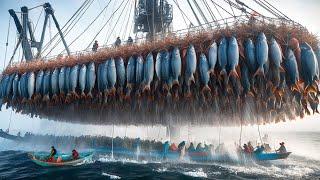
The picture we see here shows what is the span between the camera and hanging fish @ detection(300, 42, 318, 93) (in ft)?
41.9

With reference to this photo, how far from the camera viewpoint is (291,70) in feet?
42.9

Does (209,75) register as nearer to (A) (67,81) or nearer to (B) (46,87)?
(A) (67,81)

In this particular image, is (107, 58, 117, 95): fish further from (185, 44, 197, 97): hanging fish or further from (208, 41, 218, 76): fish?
(208, 41, 218, 76): fish

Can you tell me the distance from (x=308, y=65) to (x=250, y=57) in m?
2.47

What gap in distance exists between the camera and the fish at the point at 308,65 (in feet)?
41.9

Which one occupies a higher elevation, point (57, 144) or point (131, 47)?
point (131, 47)

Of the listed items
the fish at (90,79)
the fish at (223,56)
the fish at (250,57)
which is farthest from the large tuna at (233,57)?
the fish at (90,79)

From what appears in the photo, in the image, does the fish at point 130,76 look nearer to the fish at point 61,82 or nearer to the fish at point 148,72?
the fish at point 148,72

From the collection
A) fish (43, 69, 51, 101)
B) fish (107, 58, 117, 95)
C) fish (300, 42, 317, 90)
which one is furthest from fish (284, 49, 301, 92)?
fish (43, 69, 51, 101)

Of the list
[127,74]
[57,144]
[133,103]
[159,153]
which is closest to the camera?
[127,74]

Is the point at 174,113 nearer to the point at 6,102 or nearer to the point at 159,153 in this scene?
Answer: the point at 6,102

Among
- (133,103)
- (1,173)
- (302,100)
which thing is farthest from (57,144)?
(302,100)

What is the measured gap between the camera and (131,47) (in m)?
16.7

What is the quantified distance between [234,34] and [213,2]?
18.2 ft
